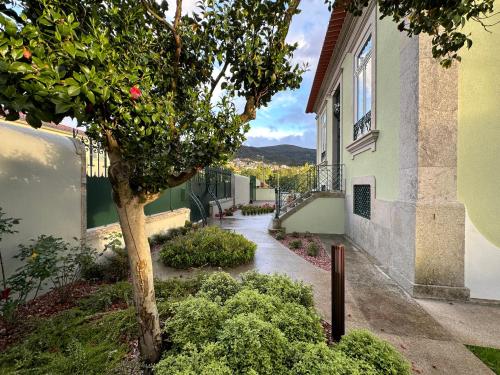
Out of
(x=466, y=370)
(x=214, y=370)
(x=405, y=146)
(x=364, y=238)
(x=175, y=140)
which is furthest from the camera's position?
(x=364, y=238)

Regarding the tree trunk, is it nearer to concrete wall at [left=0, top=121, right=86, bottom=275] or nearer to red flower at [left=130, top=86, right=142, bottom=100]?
red flower at [left=130, top=86, right=142, bottom=100]

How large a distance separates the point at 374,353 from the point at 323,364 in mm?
509

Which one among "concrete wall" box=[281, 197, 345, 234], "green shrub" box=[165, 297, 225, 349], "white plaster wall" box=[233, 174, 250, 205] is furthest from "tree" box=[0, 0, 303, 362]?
"white plaster wall" box=[233, 174, 250, 205]

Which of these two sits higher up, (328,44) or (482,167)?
(328,44)

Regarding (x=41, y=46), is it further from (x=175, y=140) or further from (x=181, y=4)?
(x=181, y=4)

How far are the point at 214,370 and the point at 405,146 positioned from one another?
15.2 ft

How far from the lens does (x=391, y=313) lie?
3566mm

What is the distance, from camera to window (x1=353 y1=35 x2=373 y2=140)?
6.88 meters

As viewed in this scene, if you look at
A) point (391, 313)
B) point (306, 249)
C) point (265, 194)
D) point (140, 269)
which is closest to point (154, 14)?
point (140, 269)

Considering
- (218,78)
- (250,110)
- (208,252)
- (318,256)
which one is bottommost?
(318,256)

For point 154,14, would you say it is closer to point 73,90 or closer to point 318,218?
point 73,90

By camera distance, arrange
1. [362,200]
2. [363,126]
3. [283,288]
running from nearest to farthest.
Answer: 1. [283,288]
2. [363,126]
3. [362,200]

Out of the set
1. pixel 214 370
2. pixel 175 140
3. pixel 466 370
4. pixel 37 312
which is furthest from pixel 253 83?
pixel 37 312

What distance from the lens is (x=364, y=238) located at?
23.2 feet
